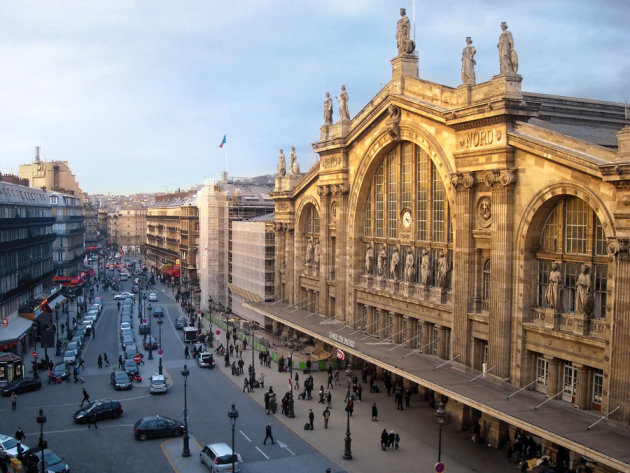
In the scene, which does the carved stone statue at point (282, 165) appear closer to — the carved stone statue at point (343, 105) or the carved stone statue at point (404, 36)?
the carved stone statue at point (343, 105)

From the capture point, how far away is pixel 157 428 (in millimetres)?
37250

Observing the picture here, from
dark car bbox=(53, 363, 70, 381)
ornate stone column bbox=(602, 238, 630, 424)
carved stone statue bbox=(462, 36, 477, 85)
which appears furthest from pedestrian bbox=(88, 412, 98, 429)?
carved stone statue bbox=(462, 36, 477, 85)

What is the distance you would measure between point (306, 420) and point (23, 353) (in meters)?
33.9

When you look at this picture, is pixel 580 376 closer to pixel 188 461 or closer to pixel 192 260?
pixel 188 461

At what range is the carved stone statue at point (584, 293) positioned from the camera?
1162 inches

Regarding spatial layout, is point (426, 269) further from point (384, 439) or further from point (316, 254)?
point (316, 254)

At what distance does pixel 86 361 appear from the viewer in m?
58.3

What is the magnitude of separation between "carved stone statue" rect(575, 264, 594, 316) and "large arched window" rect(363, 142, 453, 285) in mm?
11017

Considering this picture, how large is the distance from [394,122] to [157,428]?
2492 centimetres

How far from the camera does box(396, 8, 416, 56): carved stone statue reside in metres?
45.4

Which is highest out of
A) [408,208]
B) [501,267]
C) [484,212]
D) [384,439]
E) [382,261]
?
[408,208]

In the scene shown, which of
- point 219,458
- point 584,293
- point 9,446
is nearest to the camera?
point 584,293

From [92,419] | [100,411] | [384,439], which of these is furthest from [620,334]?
[92,419]

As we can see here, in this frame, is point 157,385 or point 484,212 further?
point 157,385
